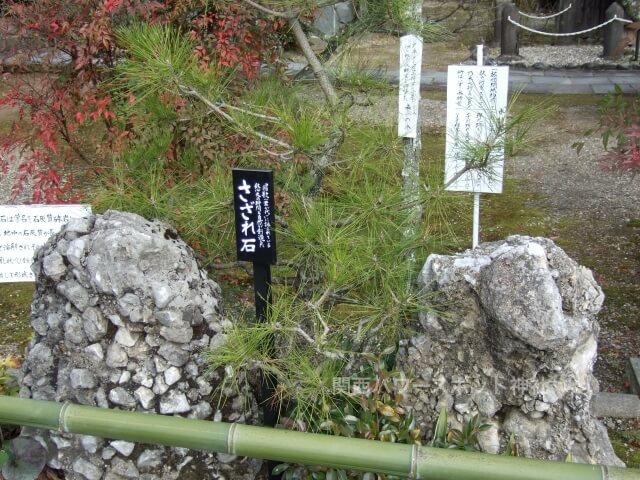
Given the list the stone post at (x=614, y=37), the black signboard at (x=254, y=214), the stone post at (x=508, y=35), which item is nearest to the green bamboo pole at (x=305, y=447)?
the black signboard at (x=254, y=214)

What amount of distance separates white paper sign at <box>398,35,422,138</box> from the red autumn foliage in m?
0.63

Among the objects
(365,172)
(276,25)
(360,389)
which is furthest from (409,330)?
(276,25)

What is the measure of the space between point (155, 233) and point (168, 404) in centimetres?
60

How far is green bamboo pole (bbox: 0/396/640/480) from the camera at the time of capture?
200cm

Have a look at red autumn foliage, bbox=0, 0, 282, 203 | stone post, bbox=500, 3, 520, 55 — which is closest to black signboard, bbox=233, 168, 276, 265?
red autumn foliage, bbox=0, 0, 282, 203

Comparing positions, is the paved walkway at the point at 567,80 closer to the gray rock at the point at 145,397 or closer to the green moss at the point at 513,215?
the green moss at the point at 513,215

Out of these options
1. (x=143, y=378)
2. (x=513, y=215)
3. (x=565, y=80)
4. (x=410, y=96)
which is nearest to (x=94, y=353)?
(x=143, y=378)

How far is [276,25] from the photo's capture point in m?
3.38

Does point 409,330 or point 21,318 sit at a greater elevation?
point 409,330

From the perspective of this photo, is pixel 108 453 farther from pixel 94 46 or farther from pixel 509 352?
pixel 94 46

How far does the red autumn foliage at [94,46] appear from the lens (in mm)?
3154

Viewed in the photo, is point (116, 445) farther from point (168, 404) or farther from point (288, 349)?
point (288, 349)

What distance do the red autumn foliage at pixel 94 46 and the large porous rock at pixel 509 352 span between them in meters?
1.48

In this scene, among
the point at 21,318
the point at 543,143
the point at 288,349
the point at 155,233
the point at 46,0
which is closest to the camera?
the point at 288,349
